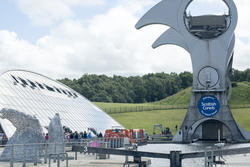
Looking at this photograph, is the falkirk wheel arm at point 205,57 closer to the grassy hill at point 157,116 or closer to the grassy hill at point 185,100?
the grassy hill at point 157,116

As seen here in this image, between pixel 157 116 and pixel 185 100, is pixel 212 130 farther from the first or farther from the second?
pixel 185 100

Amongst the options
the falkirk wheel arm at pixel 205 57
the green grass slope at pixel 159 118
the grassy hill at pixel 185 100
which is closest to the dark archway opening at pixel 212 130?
the falkirk wheel arm at pixel 205 57

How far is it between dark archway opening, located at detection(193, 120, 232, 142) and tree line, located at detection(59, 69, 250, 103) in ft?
277

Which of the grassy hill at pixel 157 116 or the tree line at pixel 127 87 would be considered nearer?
the grassy hill at pixel 157 116

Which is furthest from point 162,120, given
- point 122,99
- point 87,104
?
point 122,99

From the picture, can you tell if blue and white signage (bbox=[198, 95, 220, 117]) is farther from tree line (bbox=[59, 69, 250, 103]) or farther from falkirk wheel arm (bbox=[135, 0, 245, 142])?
tree line (bbox=[59, 69, 250, 103])

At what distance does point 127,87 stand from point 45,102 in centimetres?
10392

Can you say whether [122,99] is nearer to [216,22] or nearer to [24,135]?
[216,22]

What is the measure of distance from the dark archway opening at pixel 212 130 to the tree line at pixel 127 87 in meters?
84.3

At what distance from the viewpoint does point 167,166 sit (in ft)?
63.0

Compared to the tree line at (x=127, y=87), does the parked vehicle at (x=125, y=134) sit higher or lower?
lower

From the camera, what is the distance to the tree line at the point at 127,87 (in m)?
131

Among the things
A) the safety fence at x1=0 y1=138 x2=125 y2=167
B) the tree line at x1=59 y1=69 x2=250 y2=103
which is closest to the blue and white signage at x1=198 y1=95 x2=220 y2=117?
the safety fence at x1=0 y1=138 x2=125 y2=167

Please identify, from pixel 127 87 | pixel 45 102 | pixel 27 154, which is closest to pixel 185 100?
pixel 127 87
